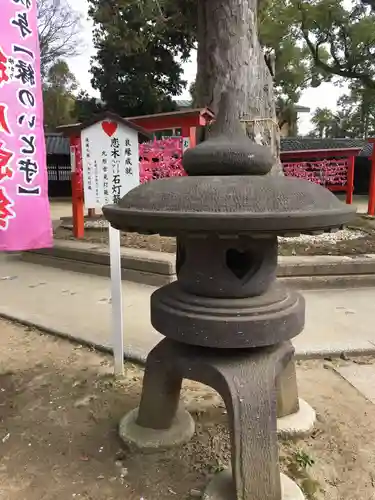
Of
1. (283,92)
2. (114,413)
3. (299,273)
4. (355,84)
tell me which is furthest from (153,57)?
(114,413)

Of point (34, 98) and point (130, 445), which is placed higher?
point (34, 98)

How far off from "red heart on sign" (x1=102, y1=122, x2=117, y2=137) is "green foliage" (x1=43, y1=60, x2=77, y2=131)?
21864 mm

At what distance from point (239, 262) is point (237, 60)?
5.43m

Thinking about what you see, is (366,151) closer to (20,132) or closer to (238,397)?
(20,132)

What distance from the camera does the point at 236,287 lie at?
5.53 ft

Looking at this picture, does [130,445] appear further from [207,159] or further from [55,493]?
[207,159]

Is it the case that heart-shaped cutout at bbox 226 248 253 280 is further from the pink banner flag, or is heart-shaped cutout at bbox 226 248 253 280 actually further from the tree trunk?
the tree trunk

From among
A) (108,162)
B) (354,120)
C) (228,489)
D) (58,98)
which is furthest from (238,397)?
(354,120)

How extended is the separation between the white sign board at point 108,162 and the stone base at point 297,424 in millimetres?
1525

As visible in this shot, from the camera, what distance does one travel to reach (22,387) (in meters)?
2.55

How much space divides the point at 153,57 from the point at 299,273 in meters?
12.9

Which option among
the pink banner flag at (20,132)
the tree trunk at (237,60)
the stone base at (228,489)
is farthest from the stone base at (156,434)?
the tree trunk at (237,60)

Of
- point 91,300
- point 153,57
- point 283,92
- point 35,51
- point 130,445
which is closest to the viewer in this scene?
point 130,445

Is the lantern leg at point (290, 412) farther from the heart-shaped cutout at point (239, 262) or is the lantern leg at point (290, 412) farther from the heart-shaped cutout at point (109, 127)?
the heart-shaped cutout at point (109, 127)
